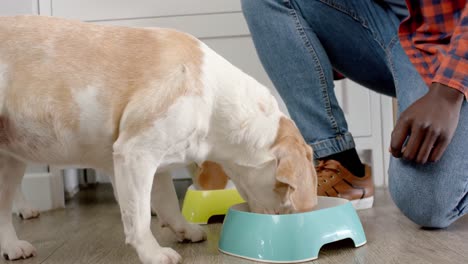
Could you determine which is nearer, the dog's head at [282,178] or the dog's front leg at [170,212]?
the dog's head at [282,178]

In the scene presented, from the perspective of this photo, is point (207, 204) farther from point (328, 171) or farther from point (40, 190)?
point (40, 190)

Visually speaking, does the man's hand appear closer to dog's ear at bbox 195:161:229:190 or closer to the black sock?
the black sock

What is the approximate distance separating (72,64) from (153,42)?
19 cm

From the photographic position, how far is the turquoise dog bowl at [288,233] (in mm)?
1229

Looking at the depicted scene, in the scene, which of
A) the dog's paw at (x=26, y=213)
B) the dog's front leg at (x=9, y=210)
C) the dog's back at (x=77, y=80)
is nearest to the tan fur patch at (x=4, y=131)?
the dog's back at (x=77, y=80)

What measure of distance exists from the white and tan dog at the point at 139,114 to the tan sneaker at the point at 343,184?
0.46m

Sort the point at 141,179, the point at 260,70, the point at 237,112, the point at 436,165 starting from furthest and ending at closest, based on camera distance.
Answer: the point at 260,70, the point at 436,165, the point at 237,112, the point at 141,179

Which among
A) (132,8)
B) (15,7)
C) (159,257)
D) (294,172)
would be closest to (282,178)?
(294,172)

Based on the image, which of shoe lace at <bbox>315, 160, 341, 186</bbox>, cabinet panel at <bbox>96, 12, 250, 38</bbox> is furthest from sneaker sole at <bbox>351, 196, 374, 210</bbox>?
cabinet panel at <bbox>96, 12, 250, 38</bbox>

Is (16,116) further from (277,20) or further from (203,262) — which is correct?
(277,20)

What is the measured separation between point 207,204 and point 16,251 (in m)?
0.59

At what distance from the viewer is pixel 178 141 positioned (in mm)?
1229

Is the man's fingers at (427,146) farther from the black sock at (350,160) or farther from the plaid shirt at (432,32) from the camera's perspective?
the black sock at (350,160)

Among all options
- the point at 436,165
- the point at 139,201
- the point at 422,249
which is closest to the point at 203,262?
the point at 139,201
